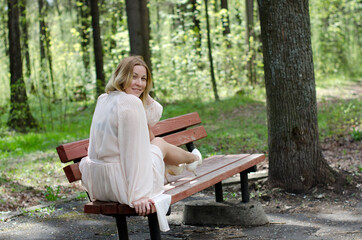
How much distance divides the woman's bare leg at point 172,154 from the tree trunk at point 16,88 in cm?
823

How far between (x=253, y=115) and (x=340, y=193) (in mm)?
6633

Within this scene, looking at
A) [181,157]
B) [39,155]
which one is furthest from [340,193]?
[39,155]

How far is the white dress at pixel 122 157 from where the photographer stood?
3.30 meters

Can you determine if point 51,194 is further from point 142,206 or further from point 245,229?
point 142,206

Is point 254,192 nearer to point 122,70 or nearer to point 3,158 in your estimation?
point 122,70

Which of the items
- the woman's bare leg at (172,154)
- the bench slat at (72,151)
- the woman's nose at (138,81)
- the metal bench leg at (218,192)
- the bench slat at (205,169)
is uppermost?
the woman's nose at (138,81)

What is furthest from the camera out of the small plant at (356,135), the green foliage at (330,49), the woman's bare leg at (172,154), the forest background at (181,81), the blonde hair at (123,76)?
the green foliage at (330,49)

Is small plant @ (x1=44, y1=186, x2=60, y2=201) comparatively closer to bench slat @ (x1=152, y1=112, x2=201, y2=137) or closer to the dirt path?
the dirt path

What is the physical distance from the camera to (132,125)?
331cm

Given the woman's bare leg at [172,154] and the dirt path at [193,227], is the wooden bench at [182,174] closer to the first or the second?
the woman's bare leg at [172,154]

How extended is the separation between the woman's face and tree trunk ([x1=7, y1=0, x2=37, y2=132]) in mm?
Result: 8327

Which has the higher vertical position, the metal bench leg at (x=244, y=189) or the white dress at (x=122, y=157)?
the white dress at (x=122, y=157)

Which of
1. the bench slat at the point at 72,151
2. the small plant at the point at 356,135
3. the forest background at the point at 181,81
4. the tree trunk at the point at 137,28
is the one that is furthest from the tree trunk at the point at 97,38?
the bench slat at the point at 72,151

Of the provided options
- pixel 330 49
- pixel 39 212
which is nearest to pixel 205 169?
pixel 39 212
